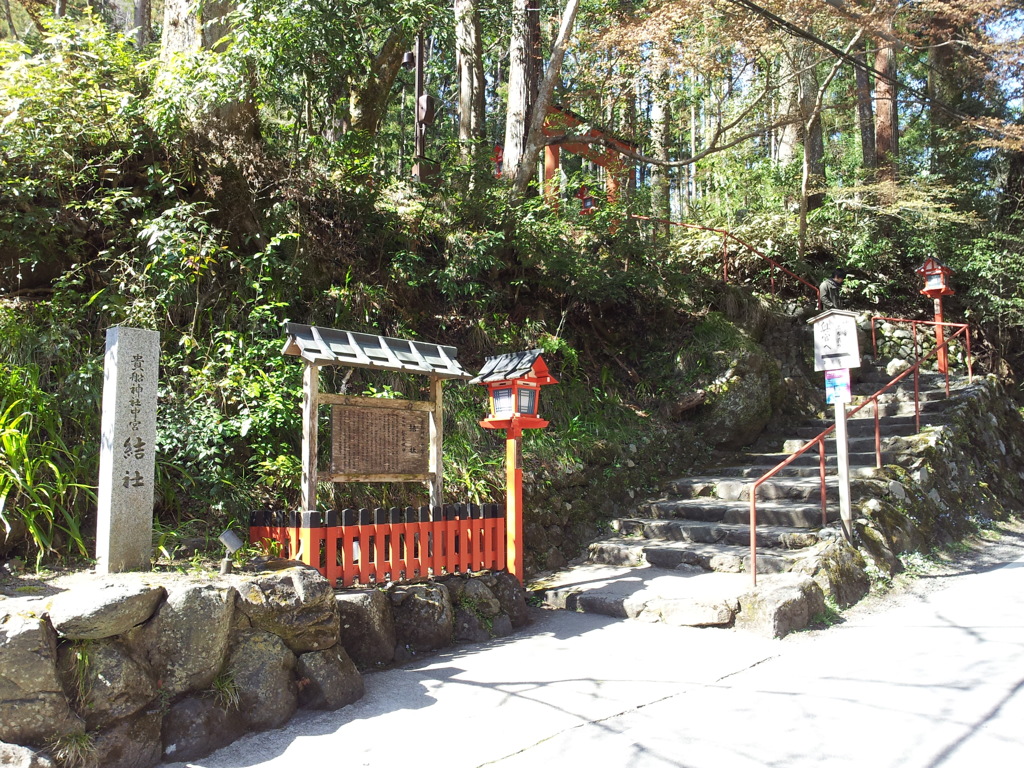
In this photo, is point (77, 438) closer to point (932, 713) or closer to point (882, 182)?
point (932, 713)

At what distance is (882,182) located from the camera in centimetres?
1352

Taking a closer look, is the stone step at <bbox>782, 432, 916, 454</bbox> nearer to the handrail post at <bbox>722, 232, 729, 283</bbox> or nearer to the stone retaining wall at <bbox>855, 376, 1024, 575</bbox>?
the stone retaining wall at <bbox>855, 376, 1024, 575</bbox>

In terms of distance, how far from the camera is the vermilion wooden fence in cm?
525

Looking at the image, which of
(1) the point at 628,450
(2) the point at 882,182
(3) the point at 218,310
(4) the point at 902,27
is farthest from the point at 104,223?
(4) the point at 902,27

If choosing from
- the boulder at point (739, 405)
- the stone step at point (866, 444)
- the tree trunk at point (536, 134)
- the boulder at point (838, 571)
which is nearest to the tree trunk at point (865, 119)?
the boulder at point (739, 405)

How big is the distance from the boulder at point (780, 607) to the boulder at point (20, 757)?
4.76 m

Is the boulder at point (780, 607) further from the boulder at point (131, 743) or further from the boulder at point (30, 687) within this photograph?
the boulder at point (30, 687)

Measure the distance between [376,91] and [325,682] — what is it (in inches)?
353

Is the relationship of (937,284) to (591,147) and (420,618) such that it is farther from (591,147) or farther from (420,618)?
(420,618)

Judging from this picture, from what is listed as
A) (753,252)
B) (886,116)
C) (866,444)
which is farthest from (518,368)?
(886,116)

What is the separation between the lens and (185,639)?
148 inches

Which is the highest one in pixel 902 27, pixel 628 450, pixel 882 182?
pixel 902 27

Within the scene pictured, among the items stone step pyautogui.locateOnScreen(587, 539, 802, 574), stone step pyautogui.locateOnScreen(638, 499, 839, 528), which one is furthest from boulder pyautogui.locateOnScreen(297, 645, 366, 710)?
stone step pyautogui.locateOnScreen(638, 499, 839, 528)

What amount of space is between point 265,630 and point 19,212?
5.18 m
